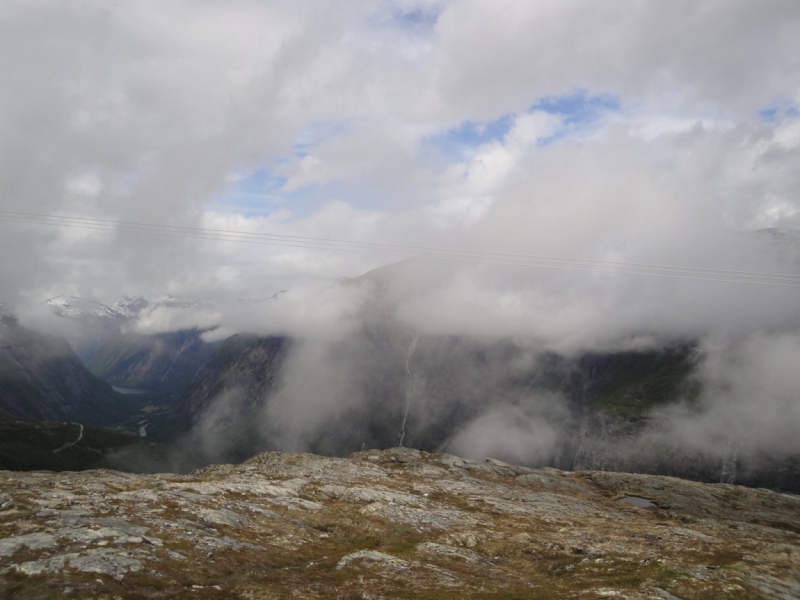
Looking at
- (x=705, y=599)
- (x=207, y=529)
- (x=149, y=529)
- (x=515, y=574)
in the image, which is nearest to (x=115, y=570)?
(x=149, y=529)

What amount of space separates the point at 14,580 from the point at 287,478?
67636 millimetres

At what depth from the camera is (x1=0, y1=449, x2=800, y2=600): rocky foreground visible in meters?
35.1

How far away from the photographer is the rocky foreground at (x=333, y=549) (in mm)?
35094

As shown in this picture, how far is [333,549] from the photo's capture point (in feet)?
175

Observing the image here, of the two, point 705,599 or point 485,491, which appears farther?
point 485,491

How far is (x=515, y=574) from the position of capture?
49.3m

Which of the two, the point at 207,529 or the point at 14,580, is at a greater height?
the point at 14,580

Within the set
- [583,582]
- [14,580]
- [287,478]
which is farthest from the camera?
[287,478]

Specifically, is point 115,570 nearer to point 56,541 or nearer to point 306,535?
point 56,541

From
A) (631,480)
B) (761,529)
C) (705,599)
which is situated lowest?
(631,480)

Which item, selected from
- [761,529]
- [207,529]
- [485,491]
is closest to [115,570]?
[207,529]

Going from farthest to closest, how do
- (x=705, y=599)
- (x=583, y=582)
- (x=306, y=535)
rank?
(x=306, y=535) < (x=583, y=582) < (x=705, y=599)

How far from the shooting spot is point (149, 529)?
45.4m

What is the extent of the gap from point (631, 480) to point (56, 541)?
628 ft
